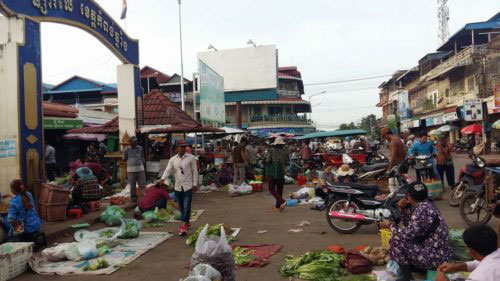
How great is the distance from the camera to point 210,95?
22.0m

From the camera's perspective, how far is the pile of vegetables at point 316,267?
199 inches

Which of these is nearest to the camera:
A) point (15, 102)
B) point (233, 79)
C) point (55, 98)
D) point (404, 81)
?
point (15, 102)

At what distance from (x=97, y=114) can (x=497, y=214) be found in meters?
23.2

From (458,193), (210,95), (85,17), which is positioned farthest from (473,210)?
(210,95)

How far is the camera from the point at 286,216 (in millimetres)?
9344

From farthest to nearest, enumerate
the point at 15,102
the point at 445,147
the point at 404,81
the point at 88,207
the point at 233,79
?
1. the point at 404,81
2. the point at 233,79
3. the point at 445,147
4. the point at 88,207
5. the point at 15,102

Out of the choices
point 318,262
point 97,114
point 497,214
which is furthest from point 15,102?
point 97,114

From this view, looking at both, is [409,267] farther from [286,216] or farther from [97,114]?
[97,114]

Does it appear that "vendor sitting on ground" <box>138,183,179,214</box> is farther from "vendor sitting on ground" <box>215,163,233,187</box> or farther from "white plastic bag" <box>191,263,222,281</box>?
"vendor sitting on ground" <box>215,163,233,187</box>

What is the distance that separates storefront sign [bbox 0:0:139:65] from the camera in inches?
345

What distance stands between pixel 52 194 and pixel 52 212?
39 cm

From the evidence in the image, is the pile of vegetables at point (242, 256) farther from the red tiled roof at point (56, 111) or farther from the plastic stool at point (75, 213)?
the red tiled roof at point (56, 111)

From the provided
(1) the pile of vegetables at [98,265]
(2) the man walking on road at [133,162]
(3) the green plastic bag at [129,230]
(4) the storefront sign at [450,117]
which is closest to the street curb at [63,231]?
(3) the green plastic bag at [129,230]

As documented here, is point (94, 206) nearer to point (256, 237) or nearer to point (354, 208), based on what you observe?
point (256, 237)
